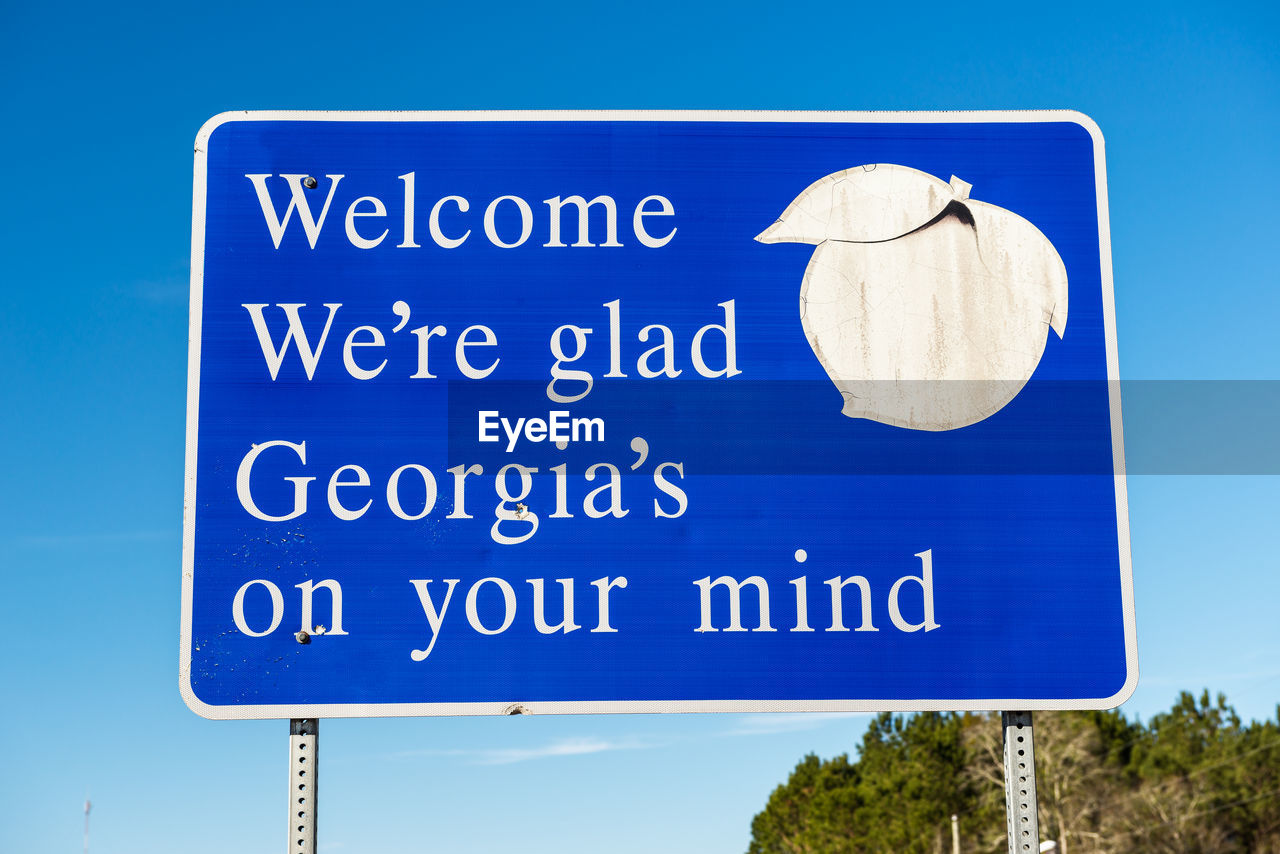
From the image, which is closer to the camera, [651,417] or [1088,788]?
[651,417]

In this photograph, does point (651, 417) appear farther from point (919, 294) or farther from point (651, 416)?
point (919, 294)

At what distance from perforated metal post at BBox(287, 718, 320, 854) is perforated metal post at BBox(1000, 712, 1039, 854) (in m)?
2.19

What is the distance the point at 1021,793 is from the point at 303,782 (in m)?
2.29

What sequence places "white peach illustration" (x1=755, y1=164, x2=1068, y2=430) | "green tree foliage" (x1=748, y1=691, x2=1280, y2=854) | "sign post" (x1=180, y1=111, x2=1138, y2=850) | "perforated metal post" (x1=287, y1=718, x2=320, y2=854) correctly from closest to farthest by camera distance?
"perforated metal post" (x1=287, y1=718, x2=320, y2=854), "sign post" (x1=180, y1=111, x2=1138, y2=850), "white peach illustration" (x1=755, y1=164, x2=1068, y2=430), "green tree foliage" (x1=748, y1=691, x2=1280, y2=854)

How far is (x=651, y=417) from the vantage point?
444 cm

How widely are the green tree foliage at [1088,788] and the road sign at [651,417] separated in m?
44.6

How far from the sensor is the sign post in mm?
4258

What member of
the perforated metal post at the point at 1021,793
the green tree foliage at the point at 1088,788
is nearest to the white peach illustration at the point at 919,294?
the perforated metal post at the point at 1021,793

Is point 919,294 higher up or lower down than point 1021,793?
higher up

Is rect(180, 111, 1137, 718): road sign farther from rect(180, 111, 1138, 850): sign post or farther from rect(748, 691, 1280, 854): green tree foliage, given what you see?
rect(748, 691, 1280, 854): green tree foliage

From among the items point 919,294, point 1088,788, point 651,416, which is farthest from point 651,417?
point 1088,788

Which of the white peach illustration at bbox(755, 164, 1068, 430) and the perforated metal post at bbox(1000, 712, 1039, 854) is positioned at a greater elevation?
the white peach illustration at bbox(755, 164, 1068, 430)

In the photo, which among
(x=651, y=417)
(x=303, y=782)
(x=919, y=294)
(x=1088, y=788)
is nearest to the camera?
(x=303, y=782)

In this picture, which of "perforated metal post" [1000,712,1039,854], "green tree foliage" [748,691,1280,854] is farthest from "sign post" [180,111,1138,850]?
"green tree foliage" [748,691,1280,854]
